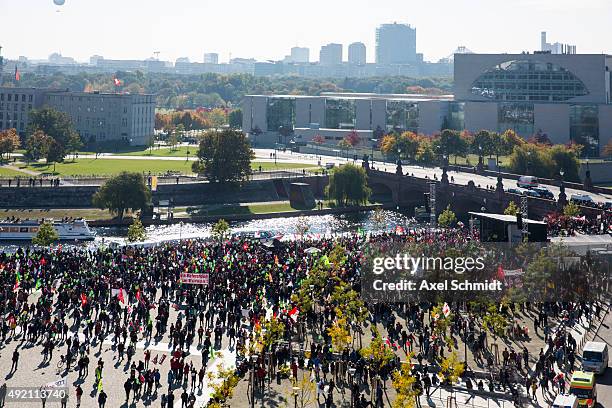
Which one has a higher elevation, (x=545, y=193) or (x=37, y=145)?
(x=37, y=145)

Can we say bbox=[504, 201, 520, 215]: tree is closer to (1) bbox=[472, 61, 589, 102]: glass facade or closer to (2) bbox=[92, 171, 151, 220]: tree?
(2) bbox=[92, 171, 151, 220]: tree

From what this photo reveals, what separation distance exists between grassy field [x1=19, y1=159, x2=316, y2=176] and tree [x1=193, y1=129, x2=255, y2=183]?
9.41 m

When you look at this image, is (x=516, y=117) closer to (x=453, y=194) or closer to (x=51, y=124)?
(x=453, y=194)

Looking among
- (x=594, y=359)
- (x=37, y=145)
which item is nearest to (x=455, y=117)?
(x=37, y=145)

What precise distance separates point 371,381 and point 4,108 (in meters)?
140

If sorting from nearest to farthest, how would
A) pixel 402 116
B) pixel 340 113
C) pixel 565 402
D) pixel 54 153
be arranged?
pixel 565 402 < pixel 54 153 < pixel 402 116 < pixel 340 113

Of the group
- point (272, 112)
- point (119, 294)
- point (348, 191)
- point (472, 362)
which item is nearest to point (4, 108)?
point (272, 112)

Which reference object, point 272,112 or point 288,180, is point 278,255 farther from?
point 272,112

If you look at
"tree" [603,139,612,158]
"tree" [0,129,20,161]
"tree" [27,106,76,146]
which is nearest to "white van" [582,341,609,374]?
"tree" [603,139,612,158]

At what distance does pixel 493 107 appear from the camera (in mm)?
142250

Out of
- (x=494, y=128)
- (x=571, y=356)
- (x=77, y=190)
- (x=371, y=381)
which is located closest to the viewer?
(x=371, y=381)

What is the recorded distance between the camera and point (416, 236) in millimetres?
67438

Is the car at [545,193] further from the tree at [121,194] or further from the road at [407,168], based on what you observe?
the tree at [121,194]

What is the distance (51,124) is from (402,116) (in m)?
59.8
